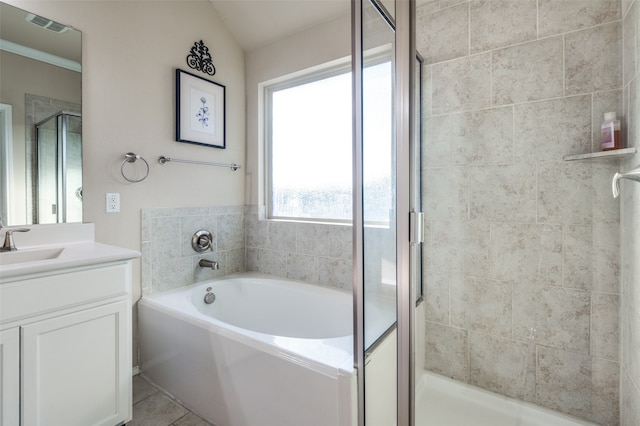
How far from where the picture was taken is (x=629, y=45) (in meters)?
1.25

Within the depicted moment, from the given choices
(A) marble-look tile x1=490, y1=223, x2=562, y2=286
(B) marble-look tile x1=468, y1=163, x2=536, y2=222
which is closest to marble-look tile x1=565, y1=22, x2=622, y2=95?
(B) marble-look tile x1=468, y1=163, x2=536, y2=222

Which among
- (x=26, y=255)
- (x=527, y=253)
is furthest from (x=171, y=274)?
(x=527, y=253)

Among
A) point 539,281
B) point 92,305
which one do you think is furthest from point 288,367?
point 539,281

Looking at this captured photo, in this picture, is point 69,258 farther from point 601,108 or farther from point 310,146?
point 601,108

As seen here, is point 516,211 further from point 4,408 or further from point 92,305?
point 4,408

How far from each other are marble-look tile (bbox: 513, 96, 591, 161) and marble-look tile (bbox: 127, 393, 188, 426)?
215cm

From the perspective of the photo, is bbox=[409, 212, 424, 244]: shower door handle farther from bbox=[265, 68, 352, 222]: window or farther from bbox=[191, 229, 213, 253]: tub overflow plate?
bbox=[191, 229, 213, 253]: tub overflow plate

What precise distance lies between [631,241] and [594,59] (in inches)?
30.7

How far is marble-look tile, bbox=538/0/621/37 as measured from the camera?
1334 millimetres

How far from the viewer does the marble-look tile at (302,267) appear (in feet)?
7.66

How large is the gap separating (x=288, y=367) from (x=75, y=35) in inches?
80.5

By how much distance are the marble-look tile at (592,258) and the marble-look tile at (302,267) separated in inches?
57.4

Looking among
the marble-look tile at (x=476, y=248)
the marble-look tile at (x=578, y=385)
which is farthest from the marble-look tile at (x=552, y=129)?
the marble-look tile at (x=578, y=385)

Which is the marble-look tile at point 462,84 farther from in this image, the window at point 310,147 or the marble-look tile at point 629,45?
the window at point 310,147
